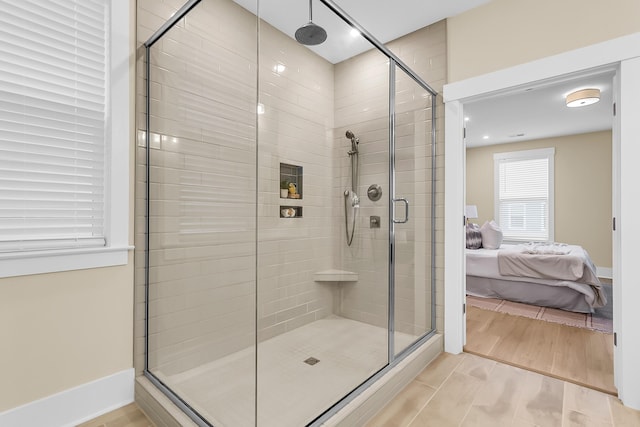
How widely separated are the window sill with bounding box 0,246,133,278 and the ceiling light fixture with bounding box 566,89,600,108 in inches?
190

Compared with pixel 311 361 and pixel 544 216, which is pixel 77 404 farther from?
pixel 544 216

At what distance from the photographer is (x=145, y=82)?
1900 millimetres

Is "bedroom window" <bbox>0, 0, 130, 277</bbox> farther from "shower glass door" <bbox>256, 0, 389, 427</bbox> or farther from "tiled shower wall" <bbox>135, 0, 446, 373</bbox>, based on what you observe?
"shower glass door" <bbox>256, 0, 389, 427</bbox>

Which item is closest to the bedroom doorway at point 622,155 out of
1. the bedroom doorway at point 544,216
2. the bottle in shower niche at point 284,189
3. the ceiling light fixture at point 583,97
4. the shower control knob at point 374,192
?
the bedroom doorway at point 544,216

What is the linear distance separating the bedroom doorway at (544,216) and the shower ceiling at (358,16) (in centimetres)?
75

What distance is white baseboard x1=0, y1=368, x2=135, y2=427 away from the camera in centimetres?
151

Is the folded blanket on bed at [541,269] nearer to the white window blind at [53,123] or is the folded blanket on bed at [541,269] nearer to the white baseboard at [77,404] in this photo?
the white baseboard at [77,404]

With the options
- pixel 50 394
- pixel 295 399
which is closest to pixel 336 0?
pixel 295 399

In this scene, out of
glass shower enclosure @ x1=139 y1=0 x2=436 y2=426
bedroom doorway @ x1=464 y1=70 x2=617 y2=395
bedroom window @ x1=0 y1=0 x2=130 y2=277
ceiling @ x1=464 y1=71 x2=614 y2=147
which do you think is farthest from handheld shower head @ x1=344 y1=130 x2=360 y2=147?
ceiling @ x1=464 y1=71 x2=614 y2=147

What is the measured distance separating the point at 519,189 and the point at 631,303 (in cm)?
531

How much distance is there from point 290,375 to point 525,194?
254 inches

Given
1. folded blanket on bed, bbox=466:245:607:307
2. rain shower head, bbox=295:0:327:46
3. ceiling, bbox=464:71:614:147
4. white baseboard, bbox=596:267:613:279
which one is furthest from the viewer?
white baseboard, bbox=596:267:613:279

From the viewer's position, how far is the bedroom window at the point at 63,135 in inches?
58.5

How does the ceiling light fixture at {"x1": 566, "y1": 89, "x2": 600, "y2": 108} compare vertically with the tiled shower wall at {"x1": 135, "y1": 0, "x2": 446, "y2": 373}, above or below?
above
